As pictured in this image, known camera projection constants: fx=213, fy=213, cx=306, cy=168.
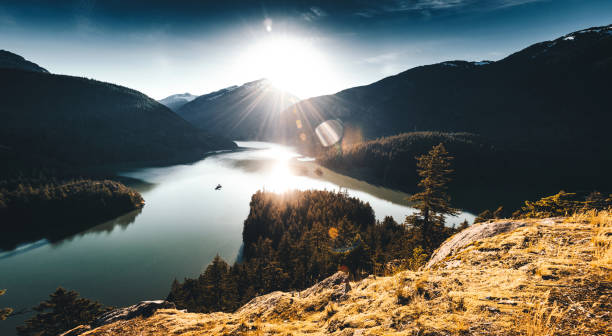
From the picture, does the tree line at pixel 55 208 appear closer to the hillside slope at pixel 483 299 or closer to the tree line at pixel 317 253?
the tree line at pixel 317 253

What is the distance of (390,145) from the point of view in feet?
413

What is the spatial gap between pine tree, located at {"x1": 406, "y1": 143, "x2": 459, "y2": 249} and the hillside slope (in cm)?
1093

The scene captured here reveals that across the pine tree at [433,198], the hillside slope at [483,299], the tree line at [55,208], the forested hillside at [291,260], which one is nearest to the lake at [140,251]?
the tree line at [55,208]

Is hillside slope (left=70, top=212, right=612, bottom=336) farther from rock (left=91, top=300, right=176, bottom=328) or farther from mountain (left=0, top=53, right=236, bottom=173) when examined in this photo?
mountain (left=0, top=53, right=236, bottom=173)

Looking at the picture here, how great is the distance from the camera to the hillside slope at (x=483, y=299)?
321cm

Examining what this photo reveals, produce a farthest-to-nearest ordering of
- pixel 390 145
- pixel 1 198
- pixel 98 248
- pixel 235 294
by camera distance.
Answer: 1. pixel 390 145
2. pixel 1 198
3. pixel 98 248
4. pixel 235 294

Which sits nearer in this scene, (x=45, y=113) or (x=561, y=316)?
(x=561, y=316)

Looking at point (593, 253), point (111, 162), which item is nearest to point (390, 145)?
point (593, 253)

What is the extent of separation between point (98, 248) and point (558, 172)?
577 ft

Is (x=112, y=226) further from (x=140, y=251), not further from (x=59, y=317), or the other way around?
(x=59, y=317)

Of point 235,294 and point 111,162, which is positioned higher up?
point 111,162

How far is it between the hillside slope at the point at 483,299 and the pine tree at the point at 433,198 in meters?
10.9

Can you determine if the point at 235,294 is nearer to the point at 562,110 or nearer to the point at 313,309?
the point at 313,309

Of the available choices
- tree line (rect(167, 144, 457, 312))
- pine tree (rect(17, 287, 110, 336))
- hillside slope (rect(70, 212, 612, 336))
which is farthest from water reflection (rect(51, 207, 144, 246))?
hillside slope (rect(70, 212, 612, 336))
